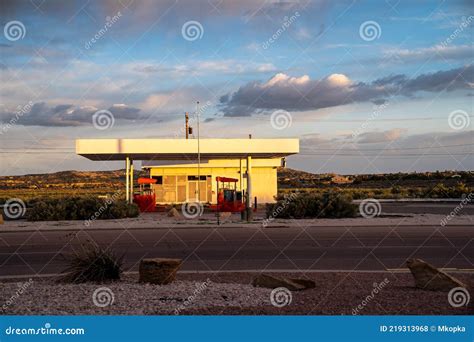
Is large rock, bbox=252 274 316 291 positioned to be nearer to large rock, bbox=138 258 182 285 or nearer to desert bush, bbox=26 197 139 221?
large rock, bbox=138 258 182 285

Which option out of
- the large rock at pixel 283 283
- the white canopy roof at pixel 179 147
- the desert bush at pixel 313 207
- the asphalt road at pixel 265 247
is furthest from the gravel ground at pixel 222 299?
the white canopy roof at pixel 179 147

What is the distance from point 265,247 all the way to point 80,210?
52.7 feet

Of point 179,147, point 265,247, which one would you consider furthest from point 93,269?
point 179,147

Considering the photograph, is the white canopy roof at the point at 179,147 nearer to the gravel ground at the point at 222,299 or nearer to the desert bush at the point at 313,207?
the desert bush at the point at 313,207

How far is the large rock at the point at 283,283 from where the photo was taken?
9.97m

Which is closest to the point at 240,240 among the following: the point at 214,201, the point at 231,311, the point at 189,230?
the point at 189,230

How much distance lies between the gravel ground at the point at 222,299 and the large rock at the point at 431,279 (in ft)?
0.56

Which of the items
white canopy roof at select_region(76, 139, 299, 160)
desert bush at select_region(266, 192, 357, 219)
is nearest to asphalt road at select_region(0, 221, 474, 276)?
desert bush at select_region(266, 192, 357, 219)

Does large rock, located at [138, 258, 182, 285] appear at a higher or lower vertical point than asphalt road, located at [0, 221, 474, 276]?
higher

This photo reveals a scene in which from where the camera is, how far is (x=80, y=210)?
31781 millimetres

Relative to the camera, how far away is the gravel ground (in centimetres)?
834

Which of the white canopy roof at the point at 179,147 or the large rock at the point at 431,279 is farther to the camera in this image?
the white canopy roof at the point at 179,147

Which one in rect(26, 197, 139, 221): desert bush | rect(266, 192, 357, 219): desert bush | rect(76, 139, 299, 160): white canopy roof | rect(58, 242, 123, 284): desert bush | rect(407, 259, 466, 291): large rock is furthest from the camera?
rect(76, 139, 299, 160): white canopy roof

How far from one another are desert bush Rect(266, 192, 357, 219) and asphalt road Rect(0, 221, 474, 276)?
15.1 feet
